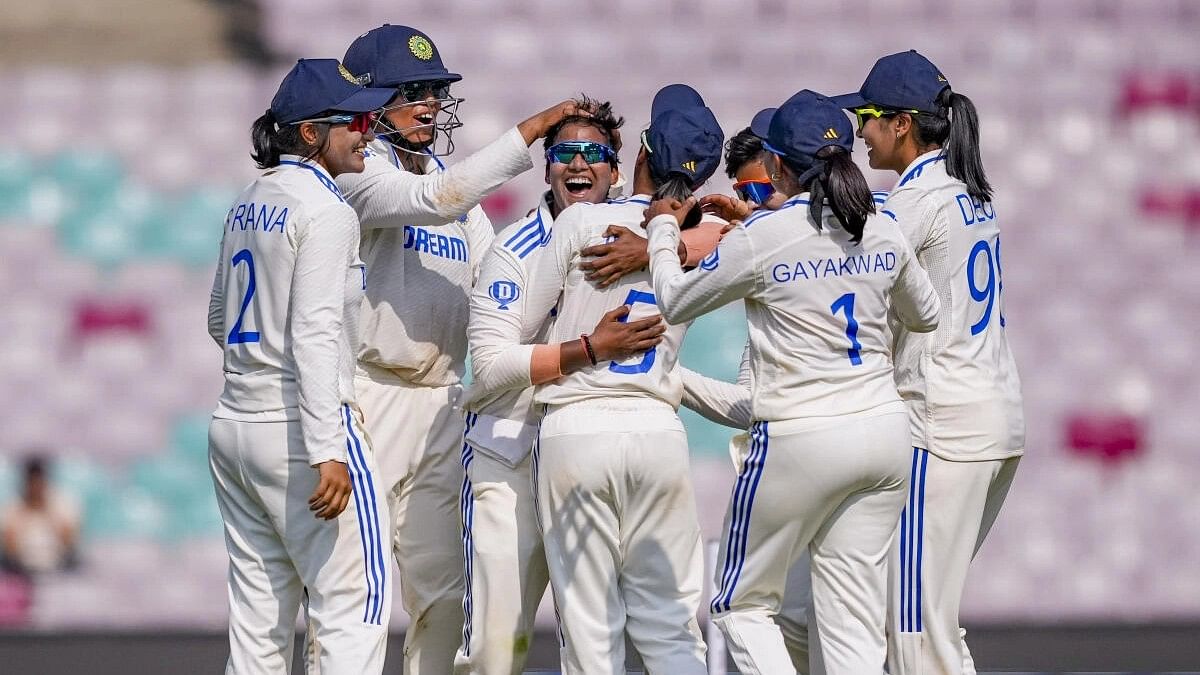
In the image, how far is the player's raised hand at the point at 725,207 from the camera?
11.7 ft

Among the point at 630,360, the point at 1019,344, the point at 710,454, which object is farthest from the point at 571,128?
the point at 1019,344

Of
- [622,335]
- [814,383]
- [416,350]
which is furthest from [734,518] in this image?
[416,350]

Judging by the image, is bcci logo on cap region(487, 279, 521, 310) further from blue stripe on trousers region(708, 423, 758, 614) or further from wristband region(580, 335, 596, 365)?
blue stripe on trousers region(708, 423, 758, 614)

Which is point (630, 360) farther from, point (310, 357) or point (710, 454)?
point (710, 454)

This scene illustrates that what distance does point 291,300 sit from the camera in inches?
123

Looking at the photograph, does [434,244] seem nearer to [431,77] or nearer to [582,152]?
[431,77]

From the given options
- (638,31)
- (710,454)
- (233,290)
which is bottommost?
(710,454)

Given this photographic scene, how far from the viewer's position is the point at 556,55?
588 centimetres

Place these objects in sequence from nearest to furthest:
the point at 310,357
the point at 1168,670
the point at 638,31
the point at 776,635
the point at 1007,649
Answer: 1. the point at 310,357
2. the point at 776,635
3. the point at 1168,670
4. the point at 1007,649
5. the point at 638,31

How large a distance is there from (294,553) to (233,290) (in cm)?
51

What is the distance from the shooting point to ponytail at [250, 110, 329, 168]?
328 centimetres

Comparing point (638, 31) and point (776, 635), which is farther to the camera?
point (638, 31)

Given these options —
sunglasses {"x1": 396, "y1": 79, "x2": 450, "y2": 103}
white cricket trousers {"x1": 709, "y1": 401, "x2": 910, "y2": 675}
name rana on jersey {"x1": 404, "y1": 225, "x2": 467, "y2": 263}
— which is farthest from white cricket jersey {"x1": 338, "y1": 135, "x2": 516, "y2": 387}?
white cricket trousers {"x1": 709, "y1": 401, "x2": 910, "y2": 675}

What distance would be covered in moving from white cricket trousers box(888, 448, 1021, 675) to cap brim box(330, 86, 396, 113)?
4.39 feet
